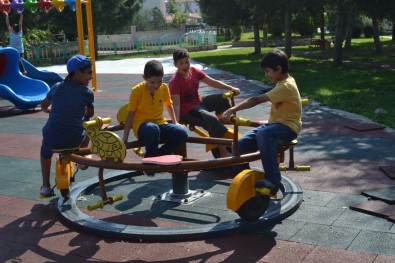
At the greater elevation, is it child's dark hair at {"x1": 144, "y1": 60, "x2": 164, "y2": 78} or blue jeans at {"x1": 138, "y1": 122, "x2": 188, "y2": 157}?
child's dark hair at {"x1": 144, "y1": 60, "x2": 164, "y2": 78}

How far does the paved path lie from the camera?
12.4 ft

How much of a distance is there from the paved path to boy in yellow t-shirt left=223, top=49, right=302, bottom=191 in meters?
0.47

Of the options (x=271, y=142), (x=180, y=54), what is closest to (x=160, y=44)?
(x=180, y=54)

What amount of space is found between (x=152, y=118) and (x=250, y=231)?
1485 millimetres

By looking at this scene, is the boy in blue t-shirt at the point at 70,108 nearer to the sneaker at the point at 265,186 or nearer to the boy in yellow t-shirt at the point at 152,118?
the boy in yellow t-shirt at the point at 152,118

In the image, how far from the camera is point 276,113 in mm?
4516

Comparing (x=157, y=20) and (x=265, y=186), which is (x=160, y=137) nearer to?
(x=265, y=186)

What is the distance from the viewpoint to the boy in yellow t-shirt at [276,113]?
14.0 ft

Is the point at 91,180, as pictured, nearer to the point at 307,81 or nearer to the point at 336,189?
the point at 336,189

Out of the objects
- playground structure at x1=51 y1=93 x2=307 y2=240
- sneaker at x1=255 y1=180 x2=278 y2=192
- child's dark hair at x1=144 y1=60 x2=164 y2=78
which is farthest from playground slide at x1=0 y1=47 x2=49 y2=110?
sneaker at x1=255 y1=180 x2=278 y2=192

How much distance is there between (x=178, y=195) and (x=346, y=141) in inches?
120

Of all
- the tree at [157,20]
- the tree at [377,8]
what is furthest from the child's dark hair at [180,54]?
the tree at [157,20]

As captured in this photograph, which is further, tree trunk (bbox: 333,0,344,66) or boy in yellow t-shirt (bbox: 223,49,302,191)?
tree trunk (bbox: 333,0,344,66)

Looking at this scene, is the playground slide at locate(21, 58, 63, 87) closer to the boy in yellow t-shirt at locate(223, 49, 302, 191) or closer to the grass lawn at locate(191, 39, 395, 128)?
the grass lawn at locate(191, 39, 395, 128)
